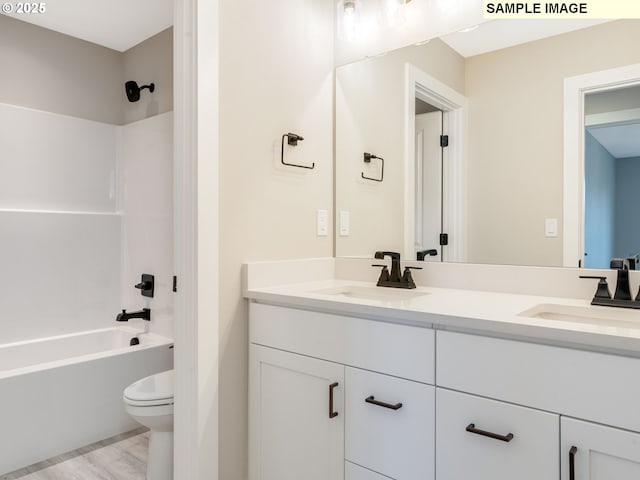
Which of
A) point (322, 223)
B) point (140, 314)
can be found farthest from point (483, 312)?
point (140, 314)

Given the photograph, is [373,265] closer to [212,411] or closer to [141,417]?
[212,411]

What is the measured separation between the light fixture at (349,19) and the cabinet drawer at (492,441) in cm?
167

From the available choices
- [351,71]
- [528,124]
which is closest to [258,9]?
[351,71]

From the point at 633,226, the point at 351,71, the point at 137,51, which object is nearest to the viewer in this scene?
the point at 633,226

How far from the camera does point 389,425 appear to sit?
1.24 metres

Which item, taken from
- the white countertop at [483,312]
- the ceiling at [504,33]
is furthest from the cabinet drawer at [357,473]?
the ceiling at [504,33]

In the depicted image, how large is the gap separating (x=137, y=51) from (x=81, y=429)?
2.54 meters

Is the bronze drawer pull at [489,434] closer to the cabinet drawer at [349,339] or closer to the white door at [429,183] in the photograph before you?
the cabinet drawer at [349,339]

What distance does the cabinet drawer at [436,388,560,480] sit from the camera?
98cm

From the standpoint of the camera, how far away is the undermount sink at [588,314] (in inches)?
47.7

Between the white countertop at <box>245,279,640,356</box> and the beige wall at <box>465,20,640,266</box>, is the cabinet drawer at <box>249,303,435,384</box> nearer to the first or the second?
the white countertop at <box>245,279,640,356</box>

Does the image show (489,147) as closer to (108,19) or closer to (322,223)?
(322,223)

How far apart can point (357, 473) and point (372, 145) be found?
1380mm

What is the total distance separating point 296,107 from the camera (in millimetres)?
1882
